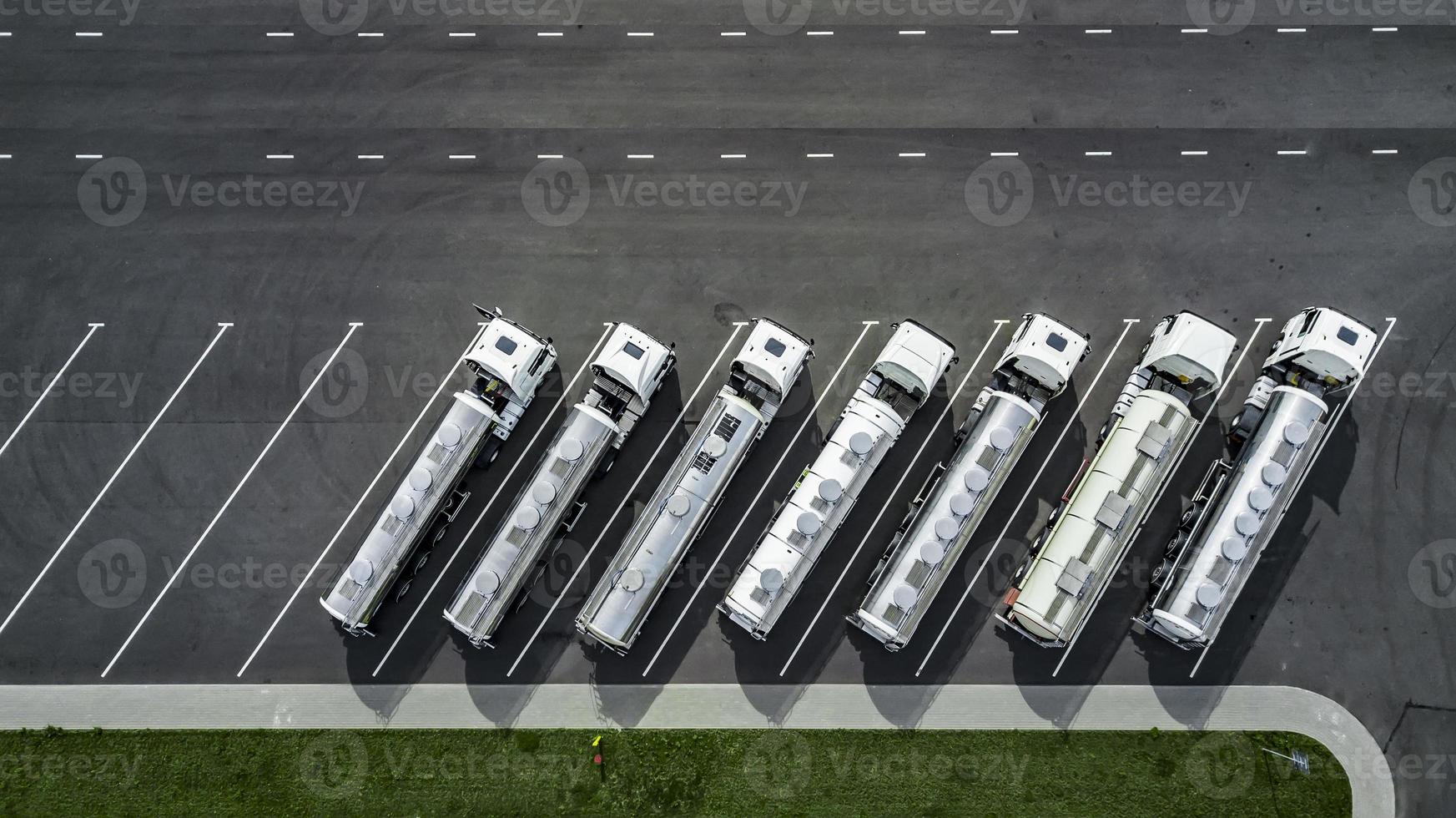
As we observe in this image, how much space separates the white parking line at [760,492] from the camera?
2567cm

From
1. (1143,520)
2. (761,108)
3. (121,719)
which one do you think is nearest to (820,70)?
(761,108)

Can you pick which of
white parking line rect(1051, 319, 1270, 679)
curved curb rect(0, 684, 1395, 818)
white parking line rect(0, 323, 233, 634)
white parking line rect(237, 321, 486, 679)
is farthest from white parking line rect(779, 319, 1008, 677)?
white parking line rect(0, 323, 233, 634)

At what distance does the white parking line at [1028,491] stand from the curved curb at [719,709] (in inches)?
66.8

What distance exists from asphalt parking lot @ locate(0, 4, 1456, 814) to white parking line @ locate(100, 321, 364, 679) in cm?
9

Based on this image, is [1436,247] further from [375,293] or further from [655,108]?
[375,293]

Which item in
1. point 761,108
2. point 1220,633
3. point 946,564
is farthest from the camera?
point 761,108

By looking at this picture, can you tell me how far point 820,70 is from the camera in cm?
2764

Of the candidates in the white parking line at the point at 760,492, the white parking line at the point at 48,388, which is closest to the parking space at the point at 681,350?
the white parking line at the point at 760,492

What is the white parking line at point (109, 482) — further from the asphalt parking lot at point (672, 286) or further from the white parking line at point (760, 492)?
the white parking line at point (760, 492)

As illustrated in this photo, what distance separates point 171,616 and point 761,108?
86.2 ft

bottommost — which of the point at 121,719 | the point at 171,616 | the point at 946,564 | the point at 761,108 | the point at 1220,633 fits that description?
the point at 121,719

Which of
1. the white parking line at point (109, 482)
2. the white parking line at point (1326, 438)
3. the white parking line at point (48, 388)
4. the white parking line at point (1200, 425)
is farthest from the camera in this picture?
the white parking line at point (48, 388)

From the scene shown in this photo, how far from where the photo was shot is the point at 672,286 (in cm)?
2700

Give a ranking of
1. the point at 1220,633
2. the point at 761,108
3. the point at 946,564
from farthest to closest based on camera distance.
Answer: the point at 761,108
the point at 1220,633
the point at 946,564
